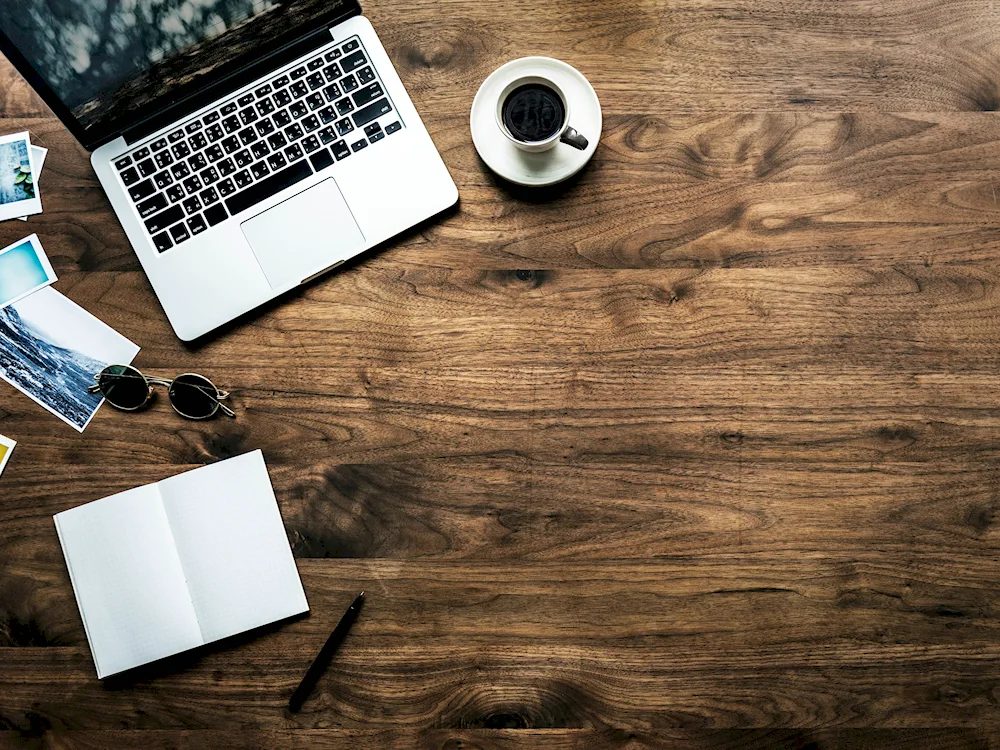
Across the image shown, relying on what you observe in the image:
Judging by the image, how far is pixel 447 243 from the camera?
40.9 inches

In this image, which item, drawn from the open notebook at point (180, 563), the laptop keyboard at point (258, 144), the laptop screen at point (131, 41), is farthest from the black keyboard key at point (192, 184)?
the open notebook at point (180, 563)

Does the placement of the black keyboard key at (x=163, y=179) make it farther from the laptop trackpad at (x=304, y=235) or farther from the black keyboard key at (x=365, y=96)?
the black keyboard key at (x=365, y=96)

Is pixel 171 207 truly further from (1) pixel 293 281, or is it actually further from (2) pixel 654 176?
(2) pixel 654 176

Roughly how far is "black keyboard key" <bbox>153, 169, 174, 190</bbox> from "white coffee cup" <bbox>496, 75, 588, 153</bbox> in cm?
42

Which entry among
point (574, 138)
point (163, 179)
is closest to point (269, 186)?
point (163, 179)

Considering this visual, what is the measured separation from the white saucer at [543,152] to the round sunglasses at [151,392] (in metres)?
0.46

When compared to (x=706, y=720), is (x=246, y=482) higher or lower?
higher

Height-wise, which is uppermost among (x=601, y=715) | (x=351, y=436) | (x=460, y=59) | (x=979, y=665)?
(x=460, y=59)

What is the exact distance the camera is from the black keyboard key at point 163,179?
100 centimetres

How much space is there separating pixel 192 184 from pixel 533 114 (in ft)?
1.43

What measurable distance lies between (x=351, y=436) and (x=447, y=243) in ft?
0.92

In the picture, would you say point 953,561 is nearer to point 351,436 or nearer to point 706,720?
point 706,720

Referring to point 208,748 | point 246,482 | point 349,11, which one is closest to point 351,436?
point 246,482

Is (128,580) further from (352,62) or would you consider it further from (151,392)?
(352,62)
